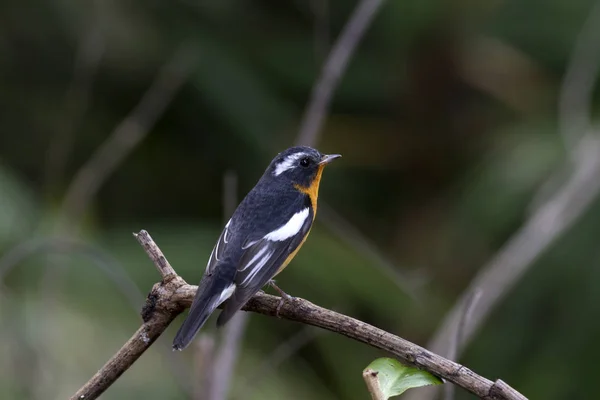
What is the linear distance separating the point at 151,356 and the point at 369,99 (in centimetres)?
283

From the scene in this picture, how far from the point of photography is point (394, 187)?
7.00 meters

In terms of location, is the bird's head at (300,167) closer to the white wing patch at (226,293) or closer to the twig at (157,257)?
the white wing patch at (226,293)

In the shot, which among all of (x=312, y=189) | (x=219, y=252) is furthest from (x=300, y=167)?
(x=219, y=252)

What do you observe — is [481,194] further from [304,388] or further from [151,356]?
[151,356]

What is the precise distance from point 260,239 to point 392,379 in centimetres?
154

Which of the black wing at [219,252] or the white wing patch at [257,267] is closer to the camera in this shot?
the white wing patch at [257,267]

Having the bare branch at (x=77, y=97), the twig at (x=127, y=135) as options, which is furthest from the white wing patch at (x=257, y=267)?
the bare branch at (x=77, y=97)

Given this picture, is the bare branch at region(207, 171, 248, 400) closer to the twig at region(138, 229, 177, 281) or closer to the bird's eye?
the bird's eye

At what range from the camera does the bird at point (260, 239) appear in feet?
10.3

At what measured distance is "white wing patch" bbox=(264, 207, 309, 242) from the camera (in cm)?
388

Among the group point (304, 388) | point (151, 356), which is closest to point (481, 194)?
point (304, 388)

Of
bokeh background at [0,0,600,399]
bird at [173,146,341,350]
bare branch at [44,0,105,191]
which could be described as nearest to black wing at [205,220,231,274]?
bird at [173,146,341,350]

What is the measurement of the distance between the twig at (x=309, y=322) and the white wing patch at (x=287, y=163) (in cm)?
166

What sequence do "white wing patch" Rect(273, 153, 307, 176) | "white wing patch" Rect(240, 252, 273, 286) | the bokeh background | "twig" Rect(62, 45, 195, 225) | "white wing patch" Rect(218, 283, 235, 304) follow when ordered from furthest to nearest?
the bokeh background
"twig" Rect(62, 45, 195, 225)
"white wing patch" Rect(273, 153, 307, 176)
"white wing patch" Rect(240, 252, 273, 286)
"white wing patch" Rect(218, 283, 235, 304)
